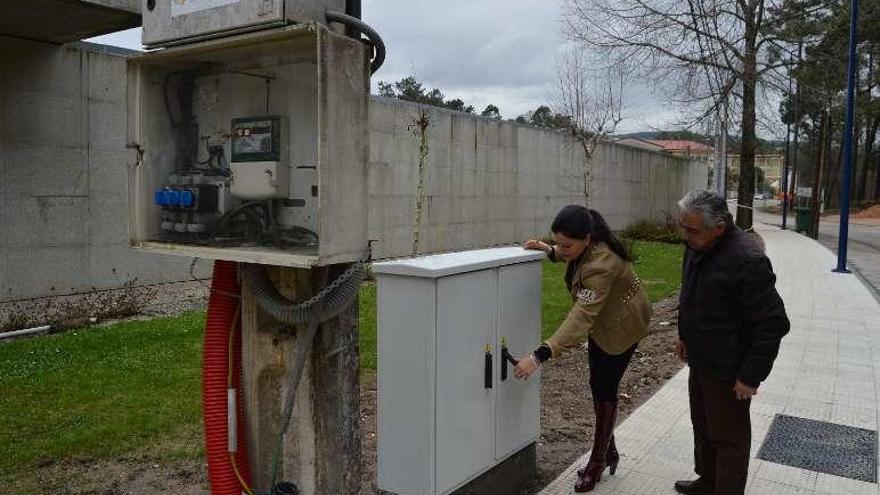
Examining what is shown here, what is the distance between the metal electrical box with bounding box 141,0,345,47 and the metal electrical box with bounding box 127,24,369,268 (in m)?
A: 0.05

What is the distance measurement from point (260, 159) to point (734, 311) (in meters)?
2.38

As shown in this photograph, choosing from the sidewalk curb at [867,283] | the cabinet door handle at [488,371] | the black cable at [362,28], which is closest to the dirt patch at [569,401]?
the cabinet door handle at [488,371]

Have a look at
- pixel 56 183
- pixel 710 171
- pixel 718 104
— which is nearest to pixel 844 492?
pixel 56 183

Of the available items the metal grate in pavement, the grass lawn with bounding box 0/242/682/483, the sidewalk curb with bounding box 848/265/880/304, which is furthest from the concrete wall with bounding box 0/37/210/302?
the sidewalk curb with bounding box 848/265/880/304

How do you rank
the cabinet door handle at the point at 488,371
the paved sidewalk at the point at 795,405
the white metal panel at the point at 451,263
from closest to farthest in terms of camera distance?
the white metal panel at the point at 451,263
the cabinet door handle at the point at 488,371
the paved sidewalk at the point at 795,405

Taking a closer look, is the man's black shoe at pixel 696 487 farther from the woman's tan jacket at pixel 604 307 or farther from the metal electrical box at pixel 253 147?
the metal electrical box at pixel 253 147

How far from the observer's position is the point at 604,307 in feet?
13.5

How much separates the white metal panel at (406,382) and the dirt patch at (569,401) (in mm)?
976

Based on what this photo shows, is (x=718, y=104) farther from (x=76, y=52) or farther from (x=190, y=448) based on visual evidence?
(x=190, y=448)

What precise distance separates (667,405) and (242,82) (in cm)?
440

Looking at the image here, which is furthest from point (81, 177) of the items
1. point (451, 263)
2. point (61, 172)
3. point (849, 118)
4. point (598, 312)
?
point (849, 118)

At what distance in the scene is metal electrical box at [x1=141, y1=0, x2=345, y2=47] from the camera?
259 centimetres

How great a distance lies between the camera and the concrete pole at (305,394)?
2977 mm

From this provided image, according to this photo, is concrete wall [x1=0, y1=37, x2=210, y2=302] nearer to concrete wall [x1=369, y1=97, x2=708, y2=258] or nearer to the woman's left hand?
concrete wall [x1=369, y1=97, x2=708, y2=258]
